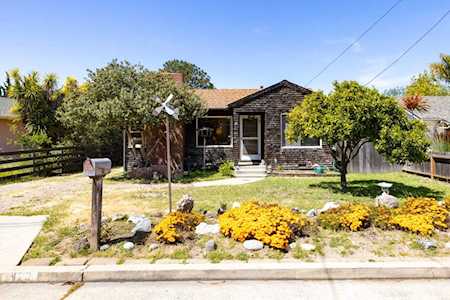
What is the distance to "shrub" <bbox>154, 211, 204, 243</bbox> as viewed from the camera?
14.5 ft

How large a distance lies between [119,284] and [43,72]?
666 inches

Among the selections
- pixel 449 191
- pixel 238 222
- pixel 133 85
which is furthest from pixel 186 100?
pixel 449 191

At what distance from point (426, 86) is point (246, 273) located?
38.2m

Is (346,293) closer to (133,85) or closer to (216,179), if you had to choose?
(216,179)

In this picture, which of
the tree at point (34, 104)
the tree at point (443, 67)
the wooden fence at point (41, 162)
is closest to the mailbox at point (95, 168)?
the wooden fence at point (41, 162)

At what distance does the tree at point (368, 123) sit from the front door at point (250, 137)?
20.4ft

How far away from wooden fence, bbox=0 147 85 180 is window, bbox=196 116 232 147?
647 centimetres

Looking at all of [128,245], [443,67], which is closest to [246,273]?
[128,245]

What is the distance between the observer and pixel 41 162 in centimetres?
1370

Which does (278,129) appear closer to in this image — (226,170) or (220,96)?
(226,170)

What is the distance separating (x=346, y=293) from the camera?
3307 mm

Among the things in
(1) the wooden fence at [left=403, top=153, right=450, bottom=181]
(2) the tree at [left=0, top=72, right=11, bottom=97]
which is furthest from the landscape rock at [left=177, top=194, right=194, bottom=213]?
(2) the tree at [left=0, top=72, right=11, bottom=97]

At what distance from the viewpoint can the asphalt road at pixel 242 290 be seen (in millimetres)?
3264

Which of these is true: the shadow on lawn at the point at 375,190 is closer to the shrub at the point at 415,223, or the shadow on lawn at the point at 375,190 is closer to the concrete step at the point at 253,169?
the shrub at the point at 415,223
